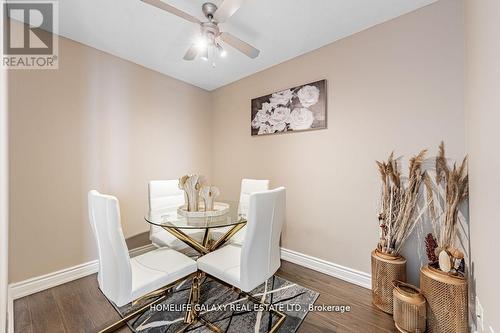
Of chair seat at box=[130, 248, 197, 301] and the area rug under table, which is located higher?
chair seat at box=[130, 248, 197, 301]

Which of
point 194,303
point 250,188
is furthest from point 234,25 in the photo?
point 194,303

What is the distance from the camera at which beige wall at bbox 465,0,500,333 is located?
1037mm

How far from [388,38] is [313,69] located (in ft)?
2.41

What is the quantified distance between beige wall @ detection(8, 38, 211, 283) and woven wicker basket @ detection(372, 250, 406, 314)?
2627 millimetres

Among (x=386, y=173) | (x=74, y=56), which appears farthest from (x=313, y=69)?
(x=74, y=56)

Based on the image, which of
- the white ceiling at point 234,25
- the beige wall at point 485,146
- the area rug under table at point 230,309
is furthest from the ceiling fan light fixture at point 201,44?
the area rug under table at point 230,309

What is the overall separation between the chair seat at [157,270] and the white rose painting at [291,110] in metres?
1.85

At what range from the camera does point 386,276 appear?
1735mm

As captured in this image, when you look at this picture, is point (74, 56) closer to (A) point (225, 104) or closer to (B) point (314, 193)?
(A) point (225, 104)

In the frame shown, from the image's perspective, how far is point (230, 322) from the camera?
165cm

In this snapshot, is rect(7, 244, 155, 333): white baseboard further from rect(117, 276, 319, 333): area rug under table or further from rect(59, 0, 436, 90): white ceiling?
rect(59, 0, 436, 90): white ceiling

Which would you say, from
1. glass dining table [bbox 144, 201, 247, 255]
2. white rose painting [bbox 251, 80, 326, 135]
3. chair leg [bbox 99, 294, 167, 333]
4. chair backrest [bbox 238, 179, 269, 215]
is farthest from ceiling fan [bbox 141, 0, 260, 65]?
chair leg [bbox 99, 294, 167, 333]

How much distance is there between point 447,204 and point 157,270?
212 centimetres

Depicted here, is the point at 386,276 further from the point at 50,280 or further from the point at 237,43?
the point at 50,280
